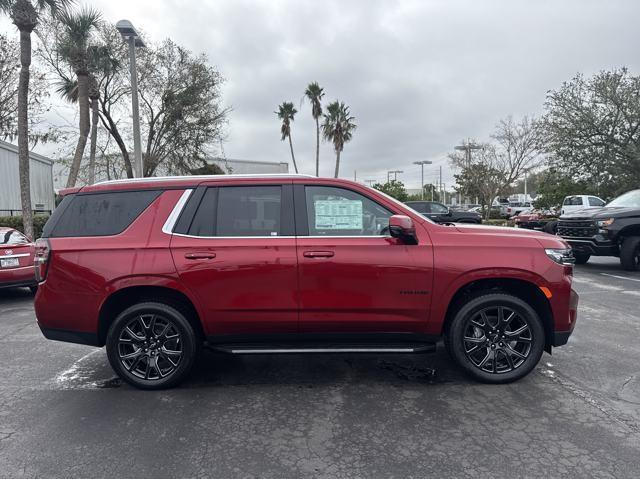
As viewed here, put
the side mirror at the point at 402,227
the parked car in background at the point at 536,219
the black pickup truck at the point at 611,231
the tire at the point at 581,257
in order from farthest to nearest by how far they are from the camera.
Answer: the parked car in background at the point at 536,219
the tire at the point at 581,257
the black pickup truck at the point at 611,231
the side mirror at the point at 402,227

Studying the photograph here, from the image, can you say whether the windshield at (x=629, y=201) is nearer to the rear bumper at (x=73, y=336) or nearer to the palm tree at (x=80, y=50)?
the rear bumper at (x=73, y=336)

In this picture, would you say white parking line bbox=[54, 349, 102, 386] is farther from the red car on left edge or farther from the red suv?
the red car on left edge

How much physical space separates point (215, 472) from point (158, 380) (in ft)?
4.94

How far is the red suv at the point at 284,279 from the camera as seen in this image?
3.90 meters

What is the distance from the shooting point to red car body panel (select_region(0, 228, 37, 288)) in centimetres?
780

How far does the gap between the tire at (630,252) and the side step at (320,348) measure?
864cm

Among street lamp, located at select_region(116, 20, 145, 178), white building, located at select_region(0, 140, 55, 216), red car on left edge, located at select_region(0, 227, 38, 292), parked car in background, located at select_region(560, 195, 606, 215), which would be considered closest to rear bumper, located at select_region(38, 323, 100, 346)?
red car on left edge, located at select_region(0, 227, 38, 292)

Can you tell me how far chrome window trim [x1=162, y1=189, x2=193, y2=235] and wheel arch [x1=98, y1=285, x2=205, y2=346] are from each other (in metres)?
0.51

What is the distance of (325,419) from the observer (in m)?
3.47

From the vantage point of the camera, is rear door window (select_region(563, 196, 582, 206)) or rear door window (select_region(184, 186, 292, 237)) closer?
rear door window (select_region(184, 186, 292, 237))

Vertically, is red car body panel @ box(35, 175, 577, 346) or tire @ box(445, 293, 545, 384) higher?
red car body panel @ box(35, 175, 577, 346)

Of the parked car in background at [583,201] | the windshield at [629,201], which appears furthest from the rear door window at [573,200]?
the windshield at [629,201]

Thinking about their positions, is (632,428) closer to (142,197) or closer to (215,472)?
(215,472)

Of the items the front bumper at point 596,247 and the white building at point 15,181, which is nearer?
the front bumper at point 596,247
